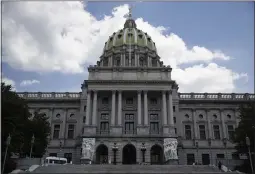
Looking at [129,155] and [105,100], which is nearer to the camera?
[129,155]

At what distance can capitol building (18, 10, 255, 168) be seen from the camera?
159 feet

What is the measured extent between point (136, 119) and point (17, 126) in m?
22.3

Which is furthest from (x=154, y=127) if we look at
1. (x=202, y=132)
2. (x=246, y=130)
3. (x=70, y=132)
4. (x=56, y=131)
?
(x=56, y=131)

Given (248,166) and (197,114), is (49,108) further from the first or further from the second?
(248,166)

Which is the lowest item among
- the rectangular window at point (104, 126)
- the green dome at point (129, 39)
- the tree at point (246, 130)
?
the tree at point (246, 130)

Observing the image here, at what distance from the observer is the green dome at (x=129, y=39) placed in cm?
7588

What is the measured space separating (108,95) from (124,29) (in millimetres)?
32981

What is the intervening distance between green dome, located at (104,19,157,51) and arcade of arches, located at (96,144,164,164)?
31757 mm

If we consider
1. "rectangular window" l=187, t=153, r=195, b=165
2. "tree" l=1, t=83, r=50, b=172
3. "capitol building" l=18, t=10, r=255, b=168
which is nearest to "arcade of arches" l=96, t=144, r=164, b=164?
"capitol building" l=18, t=10, r=255, b=168

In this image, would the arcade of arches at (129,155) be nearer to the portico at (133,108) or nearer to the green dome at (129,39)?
the portico at (133,108)

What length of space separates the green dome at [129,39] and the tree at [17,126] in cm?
3861

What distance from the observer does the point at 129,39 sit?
76438 millimetres

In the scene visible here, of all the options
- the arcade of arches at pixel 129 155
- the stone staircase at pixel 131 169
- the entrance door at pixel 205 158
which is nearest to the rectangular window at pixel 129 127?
the arcade of arches at pixel 129 155

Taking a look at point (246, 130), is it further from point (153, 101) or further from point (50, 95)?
point (50, 95)
